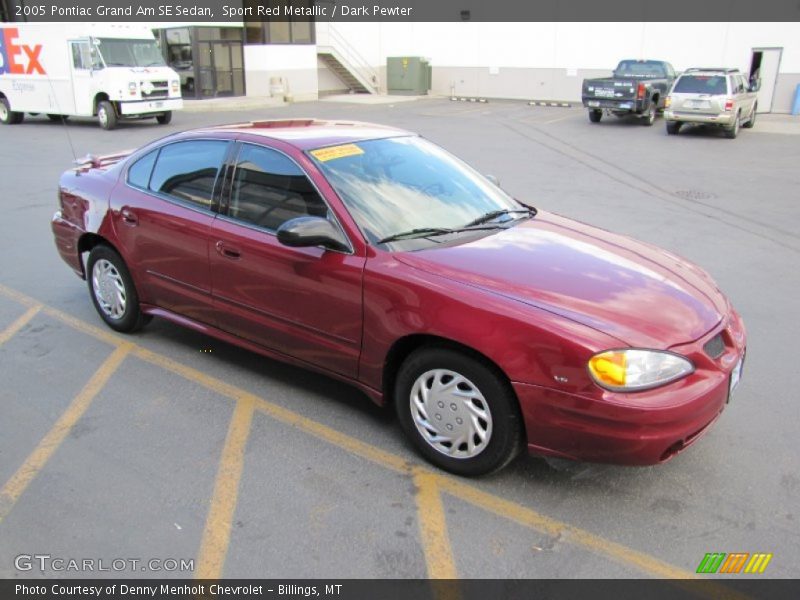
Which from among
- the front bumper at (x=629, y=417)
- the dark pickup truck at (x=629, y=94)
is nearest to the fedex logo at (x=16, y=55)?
the dark pickup truck at (x=629, y=94)

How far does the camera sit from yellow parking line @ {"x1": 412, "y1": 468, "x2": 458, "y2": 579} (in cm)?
282

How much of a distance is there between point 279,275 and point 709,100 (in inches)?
684

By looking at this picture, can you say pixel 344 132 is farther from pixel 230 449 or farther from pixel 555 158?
pixel 555 158

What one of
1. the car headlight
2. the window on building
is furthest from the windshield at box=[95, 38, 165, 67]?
the car headlight

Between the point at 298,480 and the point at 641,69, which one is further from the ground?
the point at 641,69

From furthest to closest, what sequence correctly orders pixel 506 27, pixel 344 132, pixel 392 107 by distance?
pixel 506 27 < pixel 392 107 < pixel 344 132

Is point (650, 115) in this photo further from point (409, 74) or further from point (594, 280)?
point (594, 280)

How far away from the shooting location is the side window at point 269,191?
3865 millimetres

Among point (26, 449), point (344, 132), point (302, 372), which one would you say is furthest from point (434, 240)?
point (26, 449)

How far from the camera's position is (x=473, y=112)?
2594 centimetres

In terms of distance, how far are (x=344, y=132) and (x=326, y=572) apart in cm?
275

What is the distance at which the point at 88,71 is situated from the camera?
18422 millimetres
